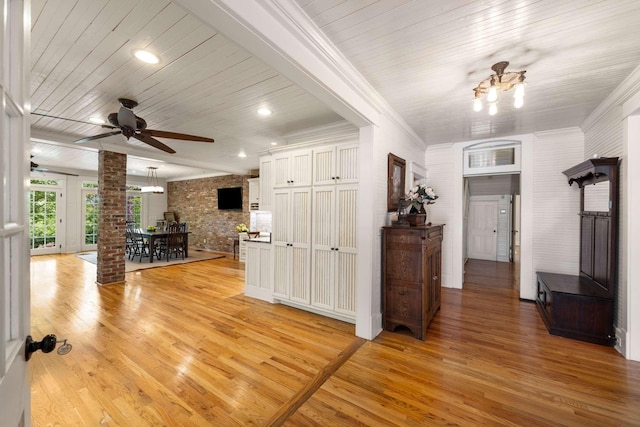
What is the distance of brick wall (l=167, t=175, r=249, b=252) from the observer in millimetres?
8469

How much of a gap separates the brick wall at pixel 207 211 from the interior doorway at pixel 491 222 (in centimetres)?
649

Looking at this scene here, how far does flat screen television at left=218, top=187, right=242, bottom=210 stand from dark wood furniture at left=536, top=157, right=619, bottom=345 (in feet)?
24.1

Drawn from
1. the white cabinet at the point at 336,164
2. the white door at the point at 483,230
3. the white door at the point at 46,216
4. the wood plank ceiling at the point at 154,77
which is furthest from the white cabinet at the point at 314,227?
the white door at the point at 46,216

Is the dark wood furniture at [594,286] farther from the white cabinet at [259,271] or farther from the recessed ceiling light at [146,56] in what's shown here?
the recessed ceiling light at [146,56]

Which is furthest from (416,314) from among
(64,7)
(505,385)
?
(64,7)

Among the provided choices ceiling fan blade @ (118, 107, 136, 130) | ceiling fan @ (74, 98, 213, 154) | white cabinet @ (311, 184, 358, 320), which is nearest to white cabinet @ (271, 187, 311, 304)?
white cabinet @ (311, 184, 358, 320)

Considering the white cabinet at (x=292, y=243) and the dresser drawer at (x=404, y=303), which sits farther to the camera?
the white cabinet at (x=292, y=243)

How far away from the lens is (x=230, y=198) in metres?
8.48

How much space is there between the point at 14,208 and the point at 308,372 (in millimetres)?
2204

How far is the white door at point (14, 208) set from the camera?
61cm

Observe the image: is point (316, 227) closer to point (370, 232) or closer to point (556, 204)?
point (370, 232)

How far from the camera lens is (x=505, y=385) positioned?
2121mm

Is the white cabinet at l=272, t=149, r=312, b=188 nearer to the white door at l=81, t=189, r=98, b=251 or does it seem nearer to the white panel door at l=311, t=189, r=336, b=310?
the white panel door at l=311, t=189, r=336, b=310

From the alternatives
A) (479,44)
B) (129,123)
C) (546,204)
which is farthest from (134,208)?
(546,204)
